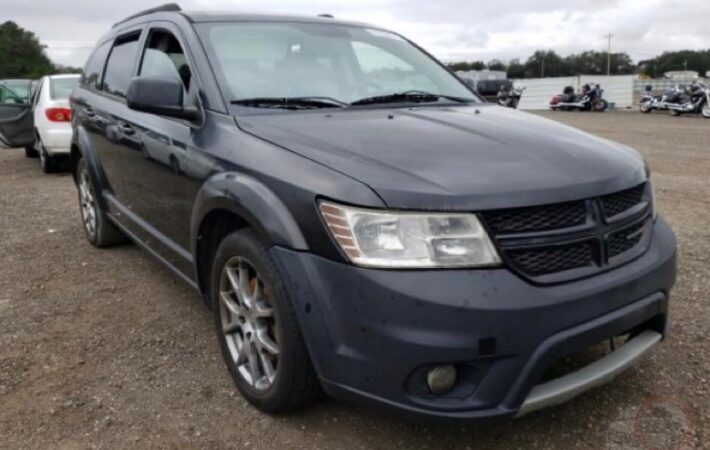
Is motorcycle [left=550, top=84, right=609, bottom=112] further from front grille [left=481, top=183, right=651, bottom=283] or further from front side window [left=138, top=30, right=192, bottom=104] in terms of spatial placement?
front grille [left=481, top=183, right=651, bottom=283]

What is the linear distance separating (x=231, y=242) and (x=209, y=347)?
38.4 inches

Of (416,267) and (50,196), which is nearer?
(416,267)

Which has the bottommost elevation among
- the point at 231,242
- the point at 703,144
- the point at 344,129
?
the point at 703,144

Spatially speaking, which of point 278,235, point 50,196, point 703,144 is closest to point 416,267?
point 278,235

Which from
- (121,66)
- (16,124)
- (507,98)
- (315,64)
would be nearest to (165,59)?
(315,64)

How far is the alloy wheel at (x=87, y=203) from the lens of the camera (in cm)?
504

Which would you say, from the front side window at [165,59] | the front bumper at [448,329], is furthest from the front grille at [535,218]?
the front side window at [165,59]

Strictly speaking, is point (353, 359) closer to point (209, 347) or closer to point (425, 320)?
point (425, 320)

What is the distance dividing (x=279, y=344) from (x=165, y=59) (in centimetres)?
193

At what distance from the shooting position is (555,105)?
2859 cm

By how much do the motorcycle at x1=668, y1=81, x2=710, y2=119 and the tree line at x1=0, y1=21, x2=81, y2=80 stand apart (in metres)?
65.4

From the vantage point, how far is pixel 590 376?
2223 millimetres

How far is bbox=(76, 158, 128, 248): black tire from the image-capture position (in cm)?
486

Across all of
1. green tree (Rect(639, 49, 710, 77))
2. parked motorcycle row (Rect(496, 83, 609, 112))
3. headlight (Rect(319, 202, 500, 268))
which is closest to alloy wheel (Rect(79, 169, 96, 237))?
headlight (Rect(319, 202, 500, 268))
